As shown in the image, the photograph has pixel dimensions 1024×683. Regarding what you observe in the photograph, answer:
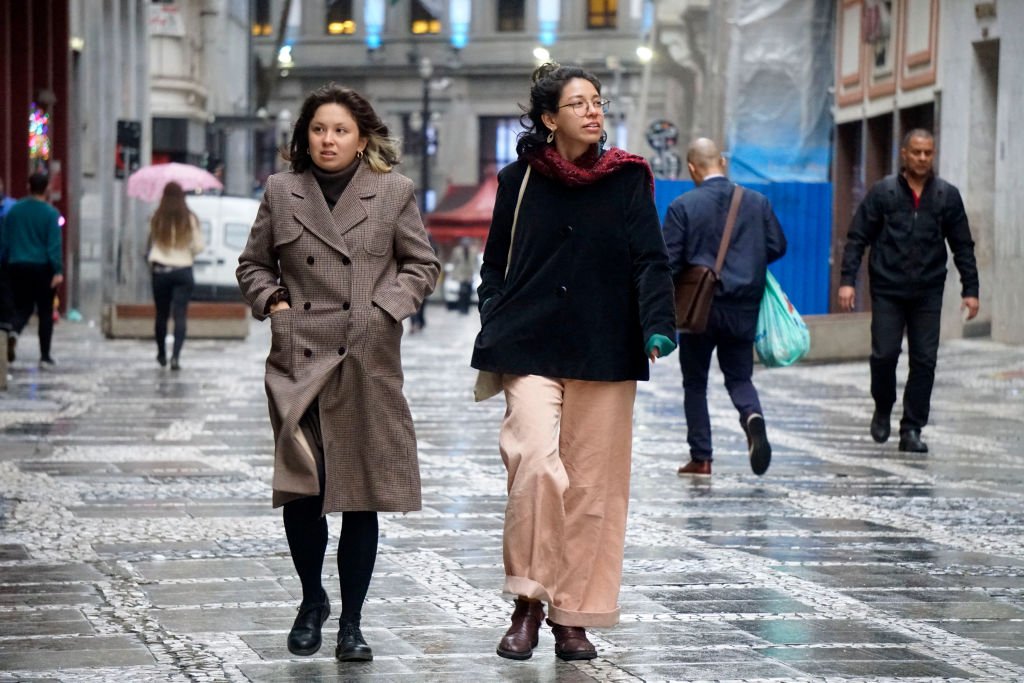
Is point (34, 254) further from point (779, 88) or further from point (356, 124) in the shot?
point (779, 88)

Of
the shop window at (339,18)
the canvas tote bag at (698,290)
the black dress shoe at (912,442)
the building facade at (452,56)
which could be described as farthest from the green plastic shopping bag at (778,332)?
the shop window at (339,18)

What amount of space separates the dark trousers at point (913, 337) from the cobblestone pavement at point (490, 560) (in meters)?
0.48

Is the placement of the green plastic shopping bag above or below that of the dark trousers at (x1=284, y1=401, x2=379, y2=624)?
above

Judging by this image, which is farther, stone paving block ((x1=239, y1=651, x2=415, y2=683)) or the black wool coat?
the black wool coat

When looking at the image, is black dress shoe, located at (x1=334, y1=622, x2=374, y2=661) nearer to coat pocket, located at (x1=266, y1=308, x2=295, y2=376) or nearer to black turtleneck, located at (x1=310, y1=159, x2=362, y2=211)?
coat pocket, located at (x1=266, y1=308, x2=295, y2=376)

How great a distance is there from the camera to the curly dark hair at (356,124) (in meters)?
6.18

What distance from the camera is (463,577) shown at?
7.54 metres

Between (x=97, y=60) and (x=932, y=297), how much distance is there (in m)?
25.5

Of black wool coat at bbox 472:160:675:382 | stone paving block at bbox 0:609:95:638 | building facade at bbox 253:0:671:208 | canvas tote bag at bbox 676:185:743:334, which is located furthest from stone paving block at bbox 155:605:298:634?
building facade at bbox 253:0:671:208

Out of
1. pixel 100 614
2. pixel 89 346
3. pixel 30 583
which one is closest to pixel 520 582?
pixel 100 614

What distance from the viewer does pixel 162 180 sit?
29.4m

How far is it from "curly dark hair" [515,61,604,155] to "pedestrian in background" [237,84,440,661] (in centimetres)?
38

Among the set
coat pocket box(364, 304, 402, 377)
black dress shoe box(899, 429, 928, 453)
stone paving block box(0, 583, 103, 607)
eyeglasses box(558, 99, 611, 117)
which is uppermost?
eyeglasses box(558, 99, 611, 117)

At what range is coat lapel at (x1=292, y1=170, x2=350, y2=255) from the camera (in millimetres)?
6105
